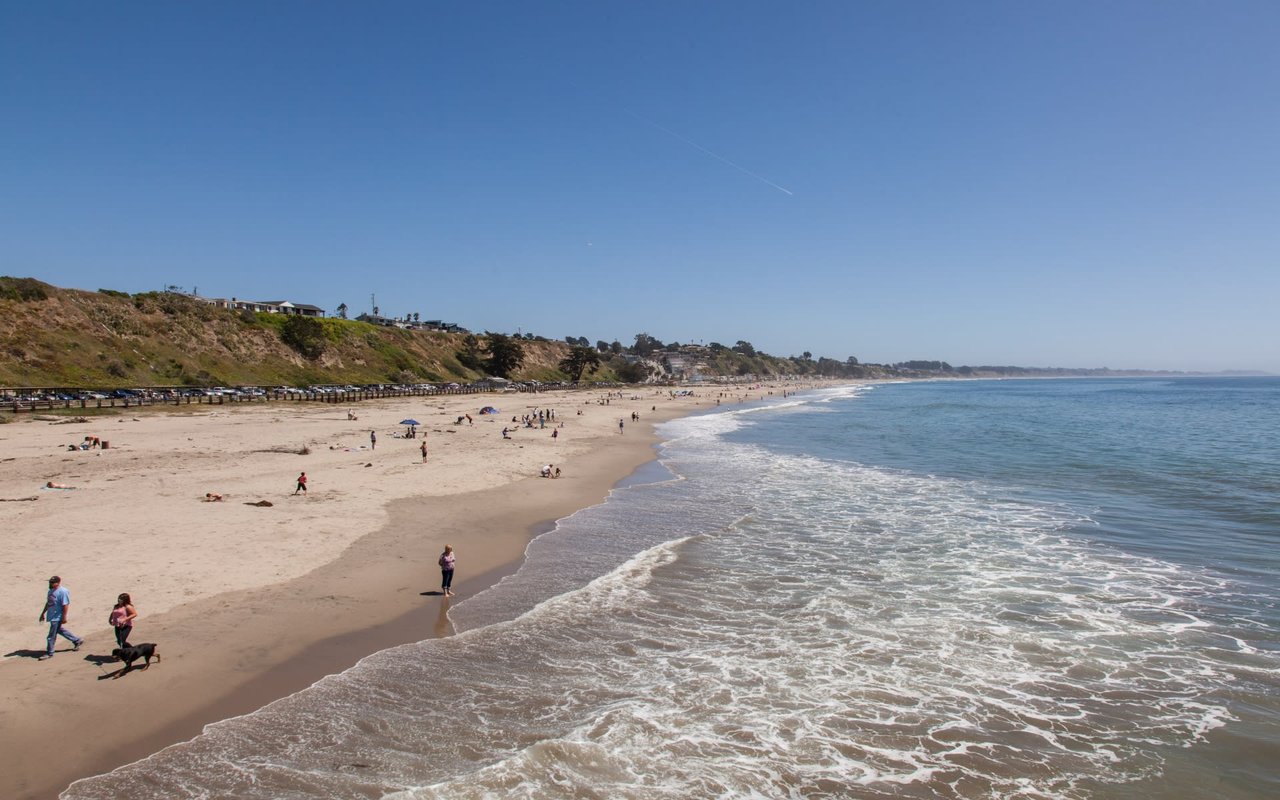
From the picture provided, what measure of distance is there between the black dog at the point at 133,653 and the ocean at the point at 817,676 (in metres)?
2.34

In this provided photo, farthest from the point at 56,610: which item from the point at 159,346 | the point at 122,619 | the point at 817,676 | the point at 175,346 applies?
the point at 175,346

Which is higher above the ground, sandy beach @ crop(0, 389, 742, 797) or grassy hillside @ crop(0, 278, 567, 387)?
grassy hillside @ crop(0, 278, 567, 387)

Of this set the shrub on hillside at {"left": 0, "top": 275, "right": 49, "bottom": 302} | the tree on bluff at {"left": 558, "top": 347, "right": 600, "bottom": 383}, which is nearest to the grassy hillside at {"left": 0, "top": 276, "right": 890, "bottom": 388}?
the shrub on hillside at {"left": 0, "top": 275, "right": 49, "bottom": 302}

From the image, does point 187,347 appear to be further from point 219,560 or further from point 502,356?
point 219,560

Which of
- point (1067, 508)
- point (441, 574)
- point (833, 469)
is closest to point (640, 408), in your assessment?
point (833, 469)

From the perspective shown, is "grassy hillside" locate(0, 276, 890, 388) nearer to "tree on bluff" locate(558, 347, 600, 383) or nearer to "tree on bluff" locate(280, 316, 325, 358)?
"tree on bluff" locate(280, 316, 325, 358)

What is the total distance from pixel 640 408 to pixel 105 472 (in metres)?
59.6

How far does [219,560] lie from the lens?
15.1 meters

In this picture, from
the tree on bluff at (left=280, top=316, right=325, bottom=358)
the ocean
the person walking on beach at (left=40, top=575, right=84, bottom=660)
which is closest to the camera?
the ocean

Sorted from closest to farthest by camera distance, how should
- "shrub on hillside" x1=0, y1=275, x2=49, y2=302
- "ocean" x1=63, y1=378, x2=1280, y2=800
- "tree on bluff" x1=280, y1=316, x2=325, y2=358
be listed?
1. "ocean" x1=63, y1=378, x2=1280, y2=800
2. "shrub on hillside" x1=0, y1=275, x2=49, y2=302
3. "tree on bluff" x1=280, y1=316, x2=325, y2=358

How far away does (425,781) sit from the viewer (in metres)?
7.94

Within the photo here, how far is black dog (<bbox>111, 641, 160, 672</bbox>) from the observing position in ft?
32.4

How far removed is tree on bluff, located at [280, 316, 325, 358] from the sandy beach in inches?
2124

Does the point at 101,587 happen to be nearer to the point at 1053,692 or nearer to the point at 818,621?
the point at 818,621
